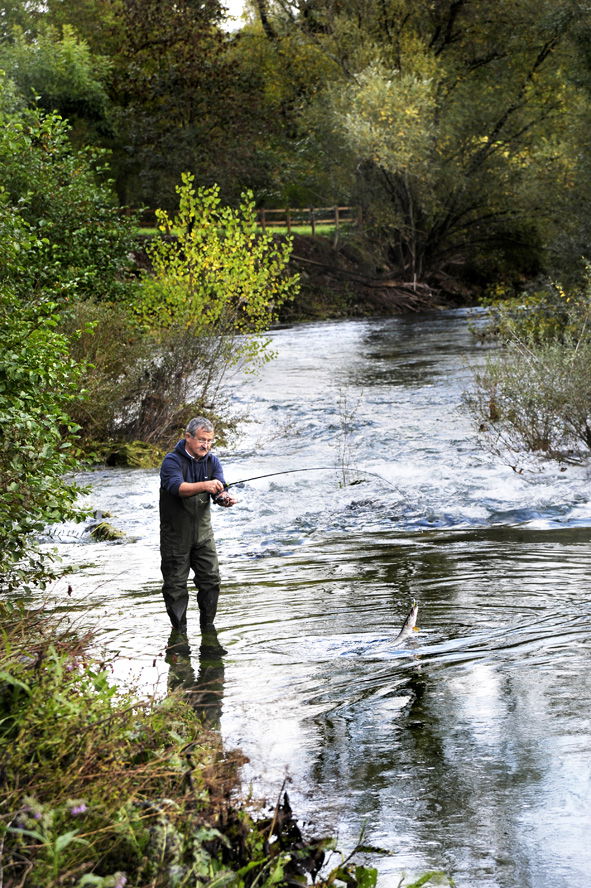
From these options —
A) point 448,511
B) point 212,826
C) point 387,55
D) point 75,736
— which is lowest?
point 448,511

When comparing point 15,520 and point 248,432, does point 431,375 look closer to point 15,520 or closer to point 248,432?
point 248,432

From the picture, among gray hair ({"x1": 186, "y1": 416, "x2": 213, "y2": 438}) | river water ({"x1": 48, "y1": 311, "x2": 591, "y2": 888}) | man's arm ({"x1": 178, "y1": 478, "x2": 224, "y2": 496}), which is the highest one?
gray hair ({"x1": 186, "y1": 416, "x2": 213, "y2": 438})

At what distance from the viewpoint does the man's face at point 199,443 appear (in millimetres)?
9453

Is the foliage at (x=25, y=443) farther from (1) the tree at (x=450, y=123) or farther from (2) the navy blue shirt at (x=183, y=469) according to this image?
(1) the tree at (x=450, y=123)

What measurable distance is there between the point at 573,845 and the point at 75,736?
100 inches

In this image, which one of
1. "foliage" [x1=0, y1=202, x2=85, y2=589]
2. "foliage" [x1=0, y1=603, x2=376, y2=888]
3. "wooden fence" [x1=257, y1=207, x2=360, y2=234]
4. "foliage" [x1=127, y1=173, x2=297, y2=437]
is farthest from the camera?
"wooden fence" [x1=257, y1=207, x2=360, y2=234]

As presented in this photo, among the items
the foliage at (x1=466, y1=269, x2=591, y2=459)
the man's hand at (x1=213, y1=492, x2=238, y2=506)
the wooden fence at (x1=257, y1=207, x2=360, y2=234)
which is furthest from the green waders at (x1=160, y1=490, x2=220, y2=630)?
the wooden fence at (x1=257, y1=207, x2=360, y2=234)

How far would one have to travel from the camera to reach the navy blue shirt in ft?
31.0

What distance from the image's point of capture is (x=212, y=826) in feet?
15.5

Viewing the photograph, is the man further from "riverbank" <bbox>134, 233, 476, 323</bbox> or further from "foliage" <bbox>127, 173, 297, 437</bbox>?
"riverbank" <bbox>134, 233, 476, 323</bbox>

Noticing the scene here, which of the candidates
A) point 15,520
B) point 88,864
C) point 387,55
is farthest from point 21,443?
point 387,55

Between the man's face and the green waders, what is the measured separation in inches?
14.9

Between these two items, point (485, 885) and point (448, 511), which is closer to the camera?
point (485, 885)

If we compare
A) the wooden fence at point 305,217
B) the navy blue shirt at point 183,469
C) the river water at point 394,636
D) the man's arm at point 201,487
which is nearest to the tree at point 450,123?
the wooden fence at point 305,217
